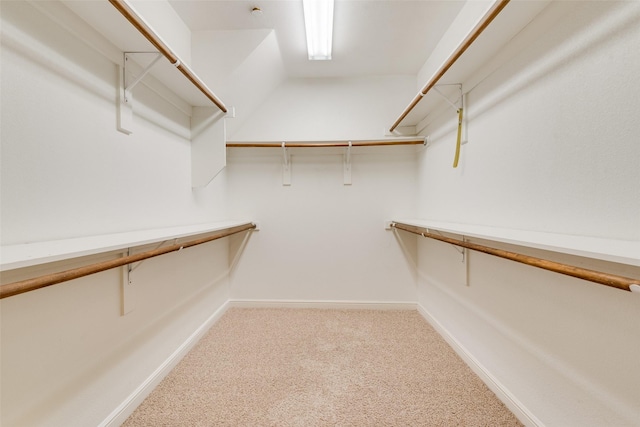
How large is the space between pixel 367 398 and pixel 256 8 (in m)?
2.43

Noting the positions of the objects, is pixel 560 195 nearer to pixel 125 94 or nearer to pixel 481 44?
pixel 481 44

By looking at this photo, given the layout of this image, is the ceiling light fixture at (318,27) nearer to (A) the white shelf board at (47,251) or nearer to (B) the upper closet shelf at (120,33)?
(B) the upper closet shelf at (120,33)

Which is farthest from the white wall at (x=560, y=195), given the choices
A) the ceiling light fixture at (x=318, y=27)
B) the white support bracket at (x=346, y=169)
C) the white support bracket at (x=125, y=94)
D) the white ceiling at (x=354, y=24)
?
the white support bracket at (x=125, y=94)

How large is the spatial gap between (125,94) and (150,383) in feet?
4.90

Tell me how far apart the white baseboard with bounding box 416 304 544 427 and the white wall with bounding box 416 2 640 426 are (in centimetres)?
2

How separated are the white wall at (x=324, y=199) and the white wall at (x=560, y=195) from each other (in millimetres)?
1038

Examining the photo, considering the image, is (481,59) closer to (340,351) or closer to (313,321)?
(340,351)

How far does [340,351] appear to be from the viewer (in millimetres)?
1814

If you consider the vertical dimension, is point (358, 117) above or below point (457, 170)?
above

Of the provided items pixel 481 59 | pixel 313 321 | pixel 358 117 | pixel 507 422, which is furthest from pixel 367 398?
pixel 358 117

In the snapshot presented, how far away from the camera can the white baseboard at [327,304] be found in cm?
258

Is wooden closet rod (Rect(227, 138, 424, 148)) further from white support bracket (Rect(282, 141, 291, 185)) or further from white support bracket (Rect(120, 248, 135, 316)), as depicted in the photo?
white support bracket (Rect(120, 248, 135, 316))

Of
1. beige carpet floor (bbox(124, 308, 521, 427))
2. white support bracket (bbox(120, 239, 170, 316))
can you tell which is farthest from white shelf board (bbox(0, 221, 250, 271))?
beige carpet floor (bbox(124, 308, 521, 427))

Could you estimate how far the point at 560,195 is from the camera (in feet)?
3.16
